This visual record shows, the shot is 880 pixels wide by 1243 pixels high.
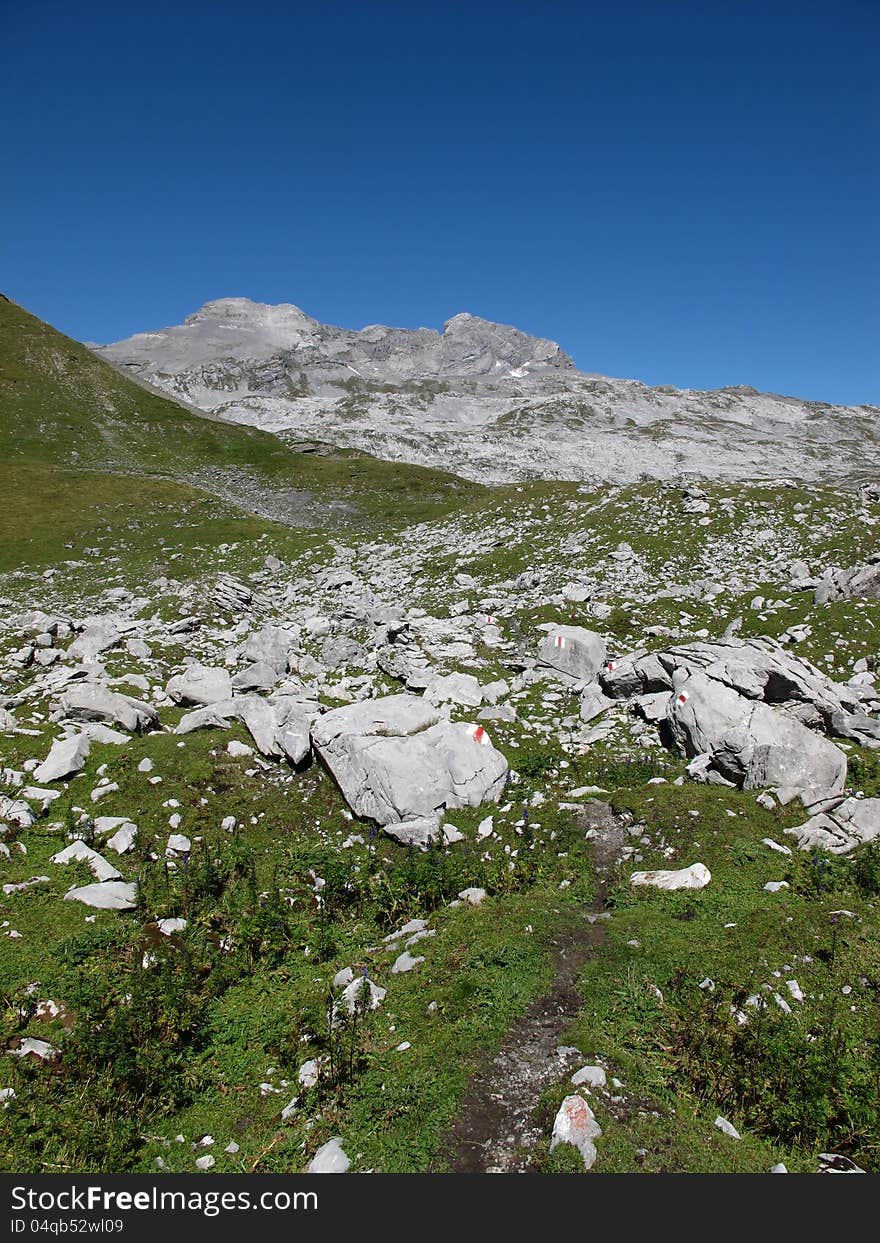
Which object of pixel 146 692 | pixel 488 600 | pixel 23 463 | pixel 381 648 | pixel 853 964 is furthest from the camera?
pixel 23 463

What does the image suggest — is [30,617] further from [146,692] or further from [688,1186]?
[688,1186]

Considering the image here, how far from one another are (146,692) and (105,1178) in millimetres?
14478

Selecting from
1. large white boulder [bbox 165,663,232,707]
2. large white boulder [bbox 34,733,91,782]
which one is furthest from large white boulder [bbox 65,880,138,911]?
large white boulder [bbox 165,663,232,707]

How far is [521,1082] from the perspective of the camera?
7.52 metres

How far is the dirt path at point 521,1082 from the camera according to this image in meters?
6.57

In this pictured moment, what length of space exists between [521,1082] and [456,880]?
4604mm

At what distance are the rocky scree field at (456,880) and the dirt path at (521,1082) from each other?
0.04 m

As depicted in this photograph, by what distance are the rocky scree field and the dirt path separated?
0.04 metres

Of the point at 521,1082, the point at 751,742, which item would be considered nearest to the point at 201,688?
the point at 521,1082

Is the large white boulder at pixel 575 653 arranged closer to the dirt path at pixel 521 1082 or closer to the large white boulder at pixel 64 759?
the dirt path at pixel 521 1082

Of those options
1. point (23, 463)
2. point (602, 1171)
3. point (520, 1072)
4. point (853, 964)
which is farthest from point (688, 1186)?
point (23, 463)

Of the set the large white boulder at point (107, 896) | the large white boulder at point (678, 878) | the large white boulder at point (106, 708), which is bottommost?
the large white boulder at point (107, 896)

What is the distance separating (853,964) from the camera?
29.1 ft

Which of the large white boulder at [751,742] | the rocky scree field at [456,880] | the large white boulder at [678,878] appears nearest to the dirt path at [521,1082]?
the rocky scree field at [456,880]
